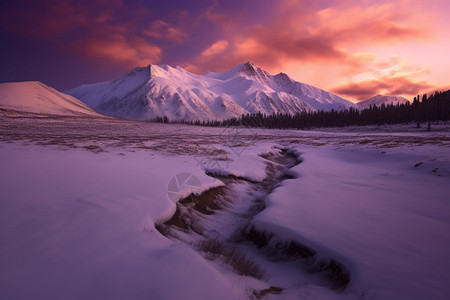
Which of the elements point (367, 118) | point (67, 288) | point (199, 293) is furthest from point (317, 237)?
point (367, 118)

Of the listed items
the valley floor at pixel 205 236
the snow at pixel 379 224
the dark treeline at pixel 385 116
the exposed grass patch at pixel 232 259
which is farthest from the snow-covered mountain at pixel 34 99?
the dark treeline at pixel 385 116

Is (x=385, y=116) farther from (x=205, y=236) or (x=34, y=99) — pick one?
(x=34, y=99)

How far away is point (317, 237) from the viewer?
557 cm

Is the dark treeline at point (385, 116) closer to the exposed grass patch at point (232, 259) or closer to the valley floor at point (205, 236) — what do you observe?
the valley floor at point (205, 236)

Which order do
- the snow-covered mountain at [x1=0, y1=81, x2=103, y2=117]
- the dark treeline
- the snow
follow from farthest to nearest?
the snow-covered mountain at [x1=0, y1=81, x2=103, y2=117] < the dark treeline < the snow

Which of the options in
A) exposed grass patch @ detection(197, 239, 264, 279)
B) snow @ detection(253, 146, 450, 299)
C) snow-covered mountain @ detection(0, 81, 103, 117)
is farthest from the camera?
snow-covered mountain @ detection(0, 81, 103, 117)

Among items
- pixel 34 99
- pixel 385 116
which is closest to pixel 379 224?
pixel 385 116

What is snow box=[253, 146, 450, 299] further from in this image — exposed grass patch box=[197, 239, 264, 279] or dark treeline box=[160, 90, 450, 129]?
dark treeline box=[160, 90, 450, 129]

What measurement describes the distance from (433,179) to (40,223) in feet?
49.5

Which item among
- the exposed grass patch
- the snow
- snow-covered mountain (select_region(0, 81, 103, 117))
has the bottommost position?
the exposed grass patch

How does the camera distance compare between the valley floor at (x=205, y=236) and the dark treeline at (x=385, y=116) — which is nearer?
the valley floor at (x=205, y=236)

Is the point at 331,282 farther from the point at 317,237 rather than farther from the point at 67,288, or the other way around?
the point at 67,288

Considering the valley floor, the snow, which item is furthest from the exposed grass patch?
the snow

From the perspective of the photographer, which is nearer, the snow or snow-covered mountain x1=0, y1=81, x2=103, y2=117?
the snow
